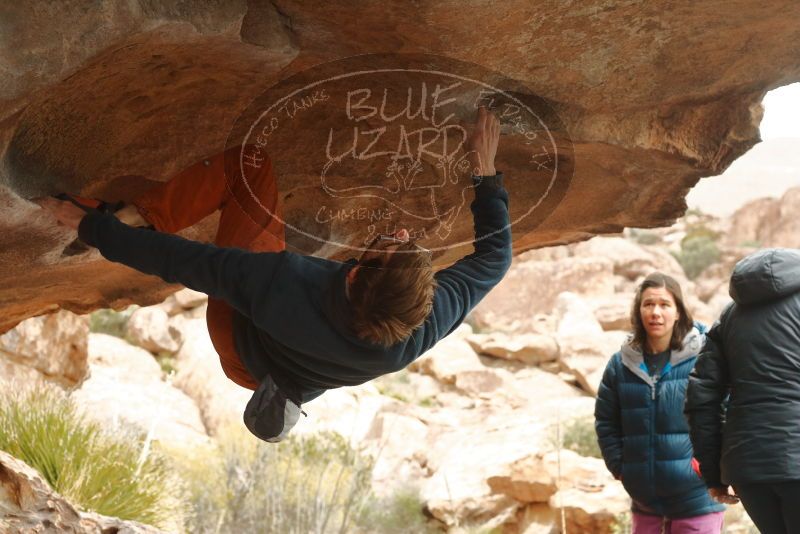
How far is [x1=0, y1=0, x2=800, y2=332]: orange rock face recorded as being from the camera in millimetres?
2484

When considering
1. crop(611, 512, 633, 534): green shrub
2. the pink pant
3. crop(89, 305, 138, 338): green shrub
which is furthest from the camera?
crop(89, 305, 138, 338): green shrub

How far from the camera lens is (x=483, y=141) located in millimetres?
2959

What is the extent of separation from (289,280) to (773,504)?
206 cm

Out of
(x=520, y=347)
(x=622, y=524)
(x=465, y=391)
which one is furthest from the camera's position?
(x=520, y=347)

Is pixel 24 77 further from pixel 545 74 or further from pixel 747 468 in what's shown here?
pixel 747 468

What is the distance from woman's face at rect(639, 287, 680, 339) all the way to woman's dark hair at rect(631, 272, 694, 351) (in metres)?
0.03

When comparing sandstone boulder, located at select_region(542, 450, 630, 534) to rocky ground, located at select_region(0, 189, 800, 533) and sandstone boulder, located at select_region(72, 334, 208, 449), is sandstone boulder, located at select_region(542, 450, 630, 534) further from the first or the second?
sandstone boulder, located at select_region(72, 334, 208, 449)

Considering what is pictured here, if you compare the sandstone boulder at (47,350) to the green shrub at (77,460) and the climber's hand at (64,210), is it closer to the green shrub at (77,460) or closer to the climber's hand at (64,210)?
the green shrub at (77,460)

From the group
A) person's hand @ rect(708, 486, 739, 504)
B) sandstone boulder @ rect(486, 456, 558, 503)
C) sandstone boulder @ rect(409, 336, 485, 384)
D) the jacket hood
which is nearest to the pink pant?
person's hand @ rect(708, 486, 739, 504)

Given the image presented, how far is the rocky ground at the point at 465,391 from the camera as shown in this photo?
28.4ft

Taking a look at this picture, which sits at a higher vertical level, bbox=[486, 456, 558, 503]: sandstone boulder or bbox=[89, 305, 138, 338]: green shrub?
bbox=[89, 305, 138, 338]: green shrub

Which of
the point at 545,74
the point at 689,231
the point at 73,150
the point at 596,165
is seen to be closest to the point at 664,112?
the point at 596,165

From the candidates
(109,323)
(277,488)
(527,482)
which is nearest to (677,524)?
(277,488)

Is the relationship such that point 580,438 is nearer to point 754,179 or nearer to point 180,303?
point 180,303
